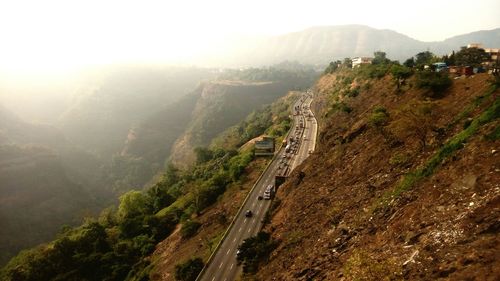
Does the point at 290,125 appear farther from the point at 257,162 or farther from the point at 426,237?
the point at 426,237

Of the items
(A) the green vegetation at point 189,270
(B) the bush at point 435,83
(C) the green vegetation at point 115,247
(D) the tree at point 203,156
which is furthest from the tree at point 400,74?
(D) the tree at point 203,156

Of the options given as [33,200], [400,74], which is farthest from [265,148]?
[33,200]

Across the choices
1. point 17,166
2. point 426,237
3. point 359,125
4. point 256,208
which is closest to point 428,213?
point 426,237

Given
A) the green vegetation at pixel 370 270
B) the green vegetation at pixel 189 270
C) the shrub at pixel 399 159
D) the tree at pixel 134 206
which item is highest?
the shrub at pixel 399 159

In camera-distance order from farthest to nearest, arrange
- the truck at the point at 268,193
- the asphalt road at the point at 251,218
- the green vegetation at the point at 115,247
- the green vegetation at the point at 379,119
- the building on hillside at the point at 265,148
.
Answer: the building on hillside at the point at 265,148, the green vegetation at the point at 115,247, the truck at the point at 268,193, the green vegetation at the point at 379,119, the asphalt road at the point at 251,218

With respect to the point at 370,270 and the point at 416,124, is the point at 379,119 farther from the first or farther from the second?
the point at 370,270

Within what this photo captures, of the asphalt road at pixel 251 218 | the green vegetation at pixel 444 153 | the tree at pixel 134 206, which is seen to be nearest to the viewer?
the green vegetation at pixel 444 153

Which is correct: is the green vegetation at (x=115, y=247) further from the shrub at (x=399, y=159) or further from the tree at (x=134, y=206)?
the shrub at (x=399, y=159)
